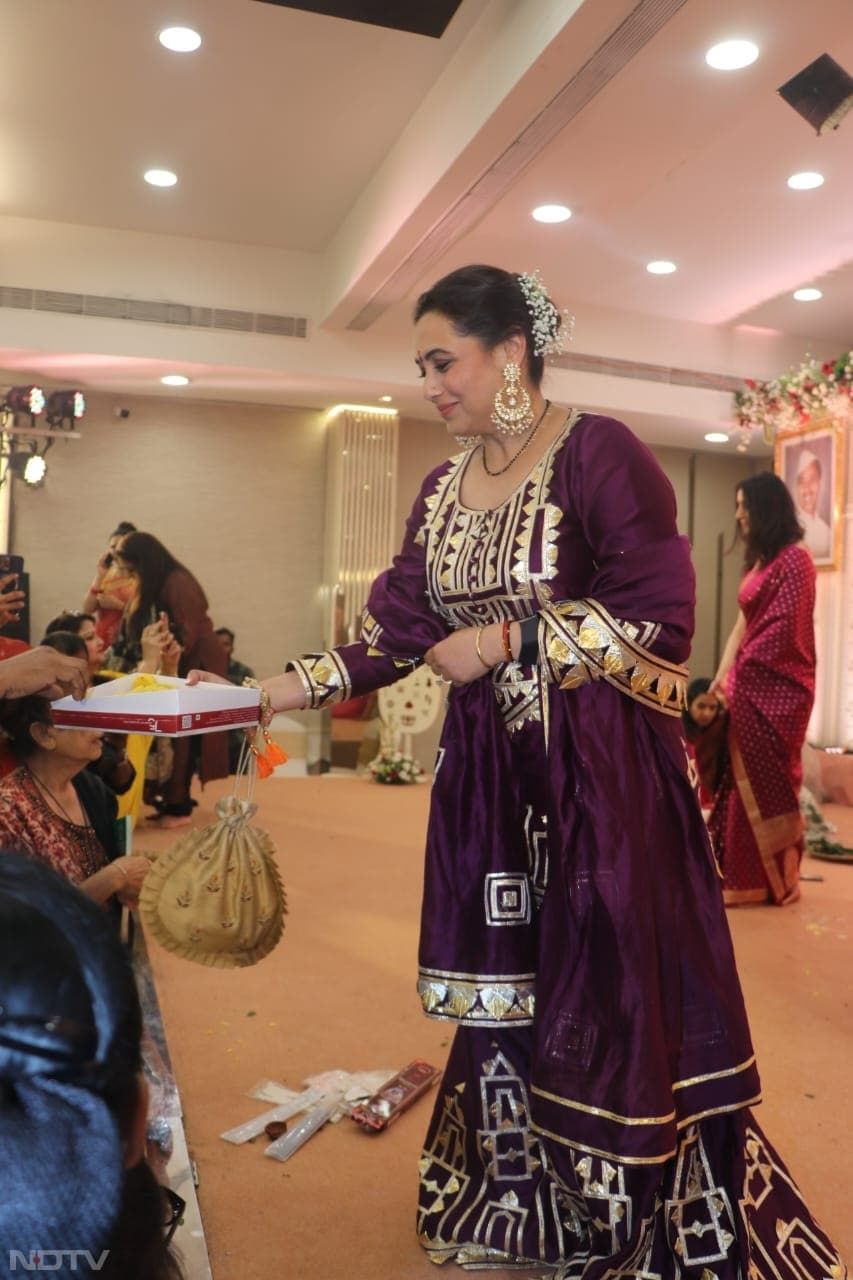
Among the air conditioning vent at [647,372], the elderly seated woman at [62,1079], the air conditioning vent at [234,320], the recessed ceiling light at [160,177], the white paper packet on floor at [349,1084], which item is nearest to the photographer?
the elderly seated woman at [62,1079]

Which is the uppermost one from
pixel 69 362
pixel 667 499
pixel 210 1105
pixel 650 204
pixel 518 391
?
pixel 650 204

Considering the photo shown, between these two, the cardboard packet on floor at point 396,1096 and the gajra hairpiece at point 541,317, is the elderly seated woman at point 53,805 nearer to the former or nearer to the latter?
the cardboard packet on floor at point 396,1096

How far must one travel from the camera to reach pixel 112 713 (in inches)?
67.5

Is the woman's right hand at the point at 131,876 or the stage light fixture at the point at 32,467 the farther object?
the stage light fixture at the point at 32,467

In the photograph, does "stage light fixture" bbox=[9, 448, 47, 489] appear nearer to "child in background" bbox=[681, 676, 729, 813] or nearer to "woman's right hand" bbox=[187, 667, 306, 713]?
"child in background" bbox=[681, 676, 729, 813]

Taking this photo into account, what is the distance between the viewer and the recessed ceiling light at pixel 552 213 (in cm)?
596

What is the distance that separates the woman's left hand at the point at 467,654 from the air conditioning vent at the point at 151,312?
591cm

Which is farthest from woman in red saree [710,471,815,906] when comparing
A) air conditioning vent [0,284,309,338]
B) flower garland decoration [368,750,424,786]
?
air conditioning vent [0,284,309,338]

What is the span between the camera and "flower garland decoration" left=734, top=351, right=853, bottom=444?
709 centimetres

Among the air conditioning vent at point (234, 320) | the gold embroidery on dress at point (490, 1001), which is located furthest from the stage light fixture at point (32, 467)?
the gold embroidery on dress at point (490, 1001)

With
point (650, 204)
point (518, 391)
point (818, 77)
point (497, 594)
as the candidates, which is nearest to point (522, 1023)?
point (497, 594)

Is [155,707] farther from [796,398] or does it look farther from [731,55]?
[796,398]

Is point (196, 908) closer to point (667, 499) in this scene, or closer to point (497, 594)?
point (497, 594)

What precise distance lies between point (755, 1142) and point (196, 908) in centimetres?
96
